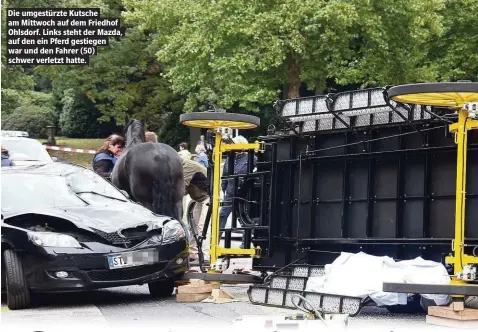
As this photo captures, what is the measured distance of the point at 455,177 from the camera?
1031 centimetres

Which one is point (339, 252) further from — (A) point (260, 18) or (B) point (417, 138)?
(A) point (260, 18)

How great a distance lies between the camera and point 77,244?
11.0m

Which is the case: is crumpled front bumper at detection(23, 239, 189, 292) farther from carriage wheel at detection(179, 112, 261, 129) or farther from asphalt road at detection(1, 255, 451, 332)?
carriage wheel at detection(179, 112, 261, 129)

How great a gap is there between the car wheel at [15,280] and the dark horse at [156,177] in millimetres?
2943

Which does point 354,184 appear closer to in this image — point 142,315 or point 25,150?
point 142,315

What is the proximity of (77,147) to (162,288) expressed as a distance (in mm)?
38565

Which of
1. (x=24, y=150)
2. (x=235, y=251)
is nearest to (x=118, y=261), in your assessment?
(x=235, y=251)

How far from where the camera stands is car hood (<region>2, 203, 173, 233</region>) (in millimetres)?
11227

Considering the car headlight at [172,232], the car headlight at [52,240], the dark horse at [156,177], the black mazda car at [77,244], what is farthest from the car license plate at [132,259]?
the dark horse at [156,177]

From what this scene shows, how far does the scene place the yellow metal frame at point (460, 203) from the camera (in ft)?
30.8

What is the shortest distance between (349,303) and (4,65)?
32.0 meters

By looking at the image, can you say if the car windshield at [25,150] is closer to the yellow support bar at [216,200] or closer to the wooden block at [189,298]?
the yellow support bar at [216,200]

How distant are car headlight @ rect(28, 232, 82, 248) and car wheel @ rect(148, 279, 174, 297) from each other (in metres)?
1.51

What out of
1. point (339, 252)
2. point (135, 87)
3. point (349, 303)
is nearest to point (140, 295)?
point (339, 252)
